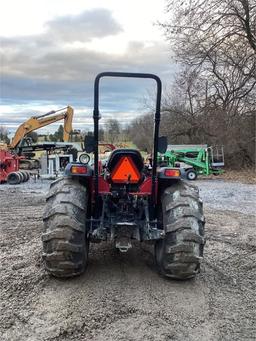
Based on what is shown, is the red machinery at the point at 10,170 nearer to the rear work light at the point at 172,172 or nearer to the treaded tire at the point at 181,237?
the rear work light at the point at 172,172

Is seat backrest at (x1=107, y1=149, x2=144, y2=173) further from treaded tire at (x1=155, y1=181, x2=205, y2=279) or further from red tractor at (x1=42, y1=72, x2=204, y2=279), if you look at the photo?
treaded tire at (x1=155, y1=181, x2=205, y2=279)

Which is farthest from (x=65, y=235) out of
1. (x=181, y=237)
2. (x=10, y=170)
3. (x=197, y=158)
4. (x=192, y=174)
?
(x=197, y=158)

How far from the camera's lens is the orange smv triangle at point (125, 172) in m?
4.93

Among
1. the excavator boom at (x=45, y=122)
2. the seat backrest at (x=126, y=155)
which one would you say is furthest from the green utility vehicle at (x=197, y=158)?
the seat backrest at (x=126, y=155)

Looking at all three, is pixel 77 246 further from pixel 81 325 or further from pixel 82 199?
pixel 81 325

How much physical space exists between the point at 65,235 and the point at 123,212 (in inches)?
33.3

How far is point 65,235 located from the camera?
15.0 feet

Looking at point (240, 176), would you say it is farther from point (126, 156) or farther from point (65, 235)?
point (65, 235)

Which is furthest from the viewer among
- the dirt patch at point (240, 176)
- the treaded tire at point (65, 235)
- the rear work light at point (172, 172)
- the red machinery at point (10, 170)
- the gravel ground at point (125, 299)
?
the dirt patch at point (240, 176)

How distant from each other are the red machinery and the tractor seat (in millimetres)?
13885

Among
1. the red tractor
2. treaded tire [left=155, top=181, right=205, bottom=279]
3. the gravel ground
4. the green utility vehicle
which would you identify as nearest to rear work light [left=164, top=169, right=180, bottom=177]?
the red tractor

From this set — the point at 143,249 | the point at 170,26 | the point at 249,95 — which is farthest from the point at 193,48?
the point at 143,249

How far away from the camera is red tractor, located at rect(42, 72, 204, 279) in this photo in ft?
15.2

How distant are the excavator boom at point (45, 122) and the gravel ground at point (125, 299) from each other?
1604 cm
